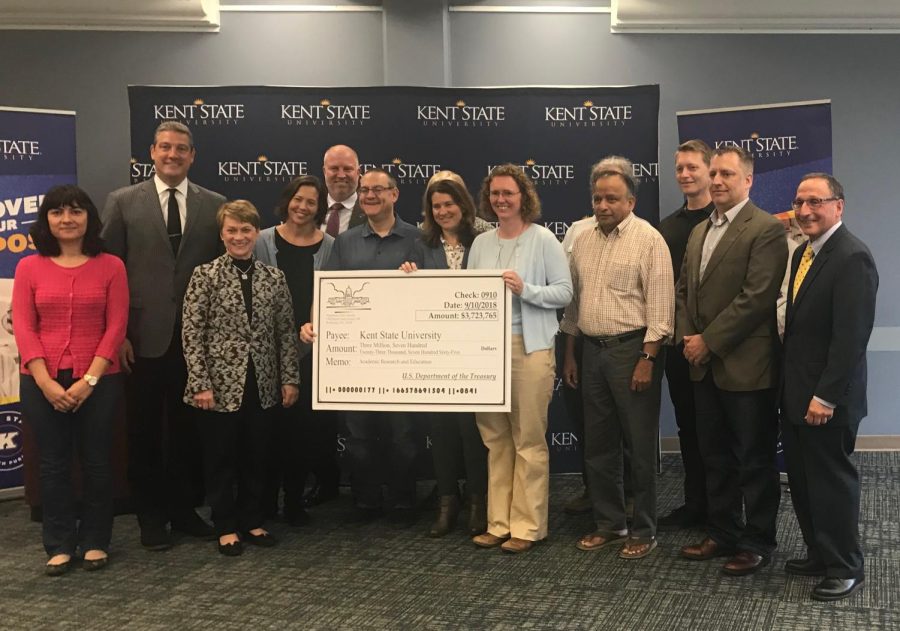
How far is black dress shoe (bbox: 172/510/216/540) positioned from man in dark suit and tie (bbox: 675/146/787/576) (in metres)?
2.24

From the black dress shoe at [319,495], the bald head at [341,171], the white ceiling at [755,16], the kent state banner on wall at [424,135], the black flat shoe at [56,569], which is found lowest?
the black flat shoe at [56,569]

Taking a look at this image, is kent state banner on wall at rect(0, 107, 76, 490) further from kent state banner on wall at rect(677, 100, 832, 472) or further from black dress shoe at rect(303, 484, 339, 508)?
kent state banner on wall at rect(677, 100, 832, 472)

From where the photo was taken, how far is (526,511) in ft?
12.7

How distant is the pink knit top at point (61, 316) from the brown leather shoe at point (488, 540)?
1.82 metres

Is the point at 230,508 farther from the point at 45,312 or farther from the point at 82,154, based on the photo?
the point at 82,154

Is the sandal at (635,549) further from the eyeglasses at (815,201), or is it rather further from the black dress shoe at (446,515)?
the eyeglasses at (815,201)

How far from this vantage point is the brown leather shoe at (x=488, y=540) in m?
3.89

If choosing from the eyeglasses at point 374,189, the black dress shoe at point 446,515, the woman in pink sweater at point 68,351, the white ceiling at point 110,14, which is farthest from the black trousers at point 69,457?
the white ceiling at point 110,14

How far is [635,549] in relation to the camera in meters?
3.73

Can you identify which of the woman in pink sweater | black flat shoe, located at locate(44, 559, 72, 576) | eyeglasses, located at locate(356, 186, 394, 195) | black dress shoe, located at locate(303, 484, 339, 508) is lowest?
black flat shoe, located at locate(44, 559, 72, 576)

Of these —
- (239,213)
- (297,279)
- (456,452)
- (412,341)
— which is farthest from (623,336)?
(239,213)

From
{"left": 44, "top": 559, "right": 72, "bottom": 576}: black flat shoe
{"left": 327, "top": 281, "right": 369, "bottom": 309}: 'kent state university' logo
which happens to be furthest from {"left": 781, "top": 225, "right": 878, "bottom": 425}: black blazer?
{"left": 44, "top": 559, "right": 72, "bottom": 576}: black flat shoe

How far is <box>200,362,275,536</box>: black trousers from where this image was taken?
3.81 metres

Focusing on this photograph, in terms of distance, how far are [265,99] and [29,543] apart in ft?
9.00
